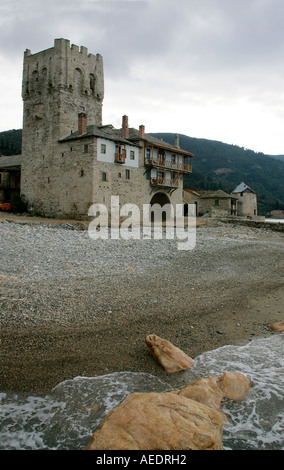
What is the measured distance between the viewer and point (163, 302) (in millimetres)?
8039

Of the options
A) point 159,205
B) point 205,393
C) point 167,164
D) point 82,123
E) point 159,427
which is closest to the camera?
point 159,427

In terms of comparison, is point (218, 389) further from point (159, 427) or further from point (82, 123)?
point (82, 123)

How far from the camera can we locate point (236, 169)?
152 metres

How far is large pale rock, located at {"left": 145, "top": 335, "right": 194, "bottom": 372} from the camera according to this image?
204 inches

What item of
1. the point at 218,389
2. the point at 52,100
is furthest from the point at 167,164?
the point at 218,389

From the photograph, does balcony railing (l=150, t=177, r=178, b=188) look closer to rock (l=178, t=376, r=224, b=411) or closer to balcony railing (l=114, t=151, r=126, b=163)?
balcony railing (l=114, t=151, r=126, b=163)

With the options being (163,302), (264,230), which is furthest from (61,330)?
(264,230)

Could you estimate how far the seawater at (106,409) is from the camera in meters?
3.75

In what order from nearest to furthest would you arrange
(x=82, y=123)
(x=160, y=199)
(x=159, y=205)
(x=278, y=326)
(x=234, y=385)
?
1. (x=234, y=385)
2. (x=278, y=326)
3. (x=82, y=123)
4. (x=159, y=205)
5. (x=160, y=199)

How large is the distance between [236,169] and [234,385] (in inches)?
6182

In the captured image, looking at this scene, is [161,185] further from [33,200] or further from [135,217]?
[33,200]

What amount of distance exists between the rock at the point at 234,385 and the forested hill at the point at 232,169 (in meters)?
88.0

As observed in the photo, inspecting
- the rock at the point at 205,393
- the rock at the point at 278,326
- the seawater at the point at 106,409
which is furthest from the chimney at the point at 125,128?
the rock at the point at 205,393
